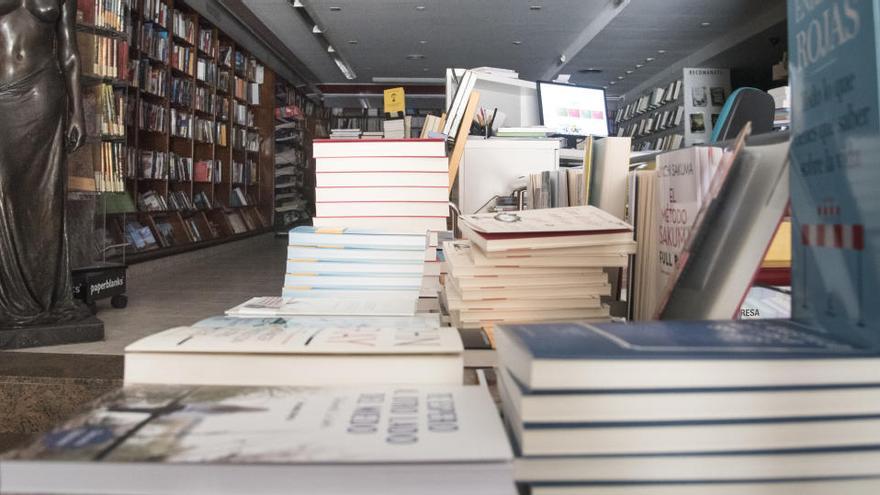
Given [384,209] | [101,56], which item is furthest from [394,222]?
[101,56]

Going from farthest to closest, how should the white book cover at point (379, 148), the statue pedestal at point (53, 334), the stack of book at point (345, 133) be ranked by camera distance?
the stack of book at point (345, 133)
the statue pedestal at point (53, 334)
the white book cover at point (379, 148)

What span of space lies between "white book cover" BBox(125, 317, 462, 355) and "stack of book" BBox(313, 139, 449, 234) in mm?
914

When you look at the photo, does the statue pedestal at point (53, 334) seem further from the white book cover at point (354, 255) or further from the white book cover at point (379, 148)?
the white book cover at point (354, 255)

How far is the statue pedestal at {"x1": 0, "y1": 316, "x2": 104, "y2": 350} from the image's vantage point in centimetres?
276

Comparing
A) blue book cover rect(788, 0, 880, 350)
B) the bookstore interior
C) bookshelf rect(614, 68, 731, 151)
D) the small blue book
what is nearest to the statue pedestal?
the bookstore interior

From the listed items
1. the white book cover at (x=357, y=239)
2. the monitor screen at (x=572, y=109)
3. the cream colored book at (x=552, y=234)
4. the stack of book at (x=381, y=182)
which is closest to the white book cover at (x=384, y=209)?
the stack of book at (x=381, y=182)

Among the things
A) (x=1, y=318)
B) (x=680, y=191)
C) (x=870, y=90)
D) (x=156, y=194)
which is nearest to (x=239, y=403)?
(x=870, y=90)

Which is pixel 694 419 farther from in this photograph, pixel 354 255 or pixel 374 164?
pixel 374 164

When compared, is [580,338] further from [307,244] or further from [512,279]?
[307,244]

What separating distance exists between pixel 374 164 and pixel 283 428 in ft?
4.14

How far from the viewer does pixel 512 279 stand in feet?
3.18

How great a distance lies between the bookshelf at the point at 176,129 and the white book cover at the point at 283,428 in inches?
156

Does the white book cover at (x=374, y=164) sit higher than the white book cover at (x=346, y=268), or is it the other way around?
the white book cover at (x=374, y=164)

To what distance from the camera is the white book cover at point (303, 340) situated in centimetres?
62
